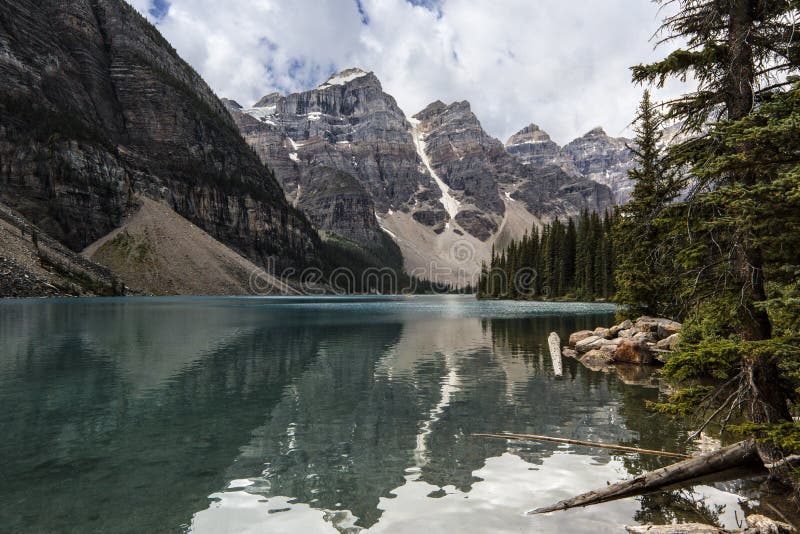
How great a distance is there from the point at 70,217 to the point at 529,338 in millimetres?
162986

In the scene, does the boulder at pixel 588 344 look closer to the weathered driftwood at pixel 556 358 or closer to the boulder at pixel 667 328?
the boulder at pixel 667 328

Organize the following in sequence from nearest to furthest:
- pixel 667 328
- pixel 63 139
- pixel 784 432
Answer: pixel 784 432
pixel 667 328
pixel 63 139

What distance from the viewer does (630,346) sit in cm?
2661

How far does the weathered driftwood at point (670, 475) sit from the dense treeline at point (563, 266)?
2887 inches

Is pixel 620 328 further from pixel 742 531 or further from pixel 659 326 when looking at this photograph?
pixel 742 531

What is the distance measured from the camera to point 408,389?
63.6 feet

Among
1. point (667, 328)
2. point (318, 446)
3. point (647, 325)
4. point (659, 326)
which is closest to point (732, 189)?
point (318, 446)

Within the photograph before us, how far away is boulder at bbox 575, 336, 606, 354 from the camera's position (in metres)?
29.5

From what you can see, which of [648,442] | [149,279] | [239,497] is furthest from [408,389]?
[149,279]

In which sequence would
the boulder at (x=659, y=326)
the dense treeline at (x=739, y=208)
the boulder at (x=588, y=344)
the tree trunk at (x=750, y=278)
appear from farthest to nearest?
the boulder at (x=588, y=344)
the boulder at (x=659, y=326)
the tree trunk at (x=750, y=278)
the dense treeline at (x=739, y=208)

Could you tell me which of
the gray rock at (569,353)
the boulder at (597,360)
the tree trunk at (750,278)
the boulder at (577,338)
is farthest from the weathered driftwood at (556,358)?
the tree trunk at (750,278)

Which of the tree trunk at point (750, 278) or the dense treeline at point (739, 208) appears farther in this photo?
the tree trunk at point (750, 278)

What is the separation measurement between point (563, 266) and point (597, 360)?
8962cm

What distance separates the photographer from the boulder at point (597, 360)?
84.6ft
